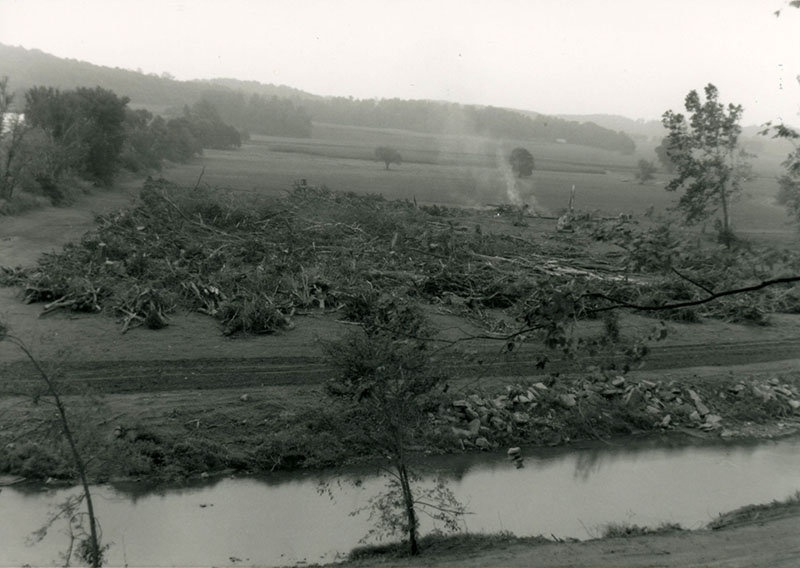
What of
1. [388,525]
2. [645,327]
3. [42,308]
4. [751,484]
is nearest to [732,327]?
[645,327]

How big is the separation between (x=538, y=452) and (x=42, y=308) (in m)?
13.0

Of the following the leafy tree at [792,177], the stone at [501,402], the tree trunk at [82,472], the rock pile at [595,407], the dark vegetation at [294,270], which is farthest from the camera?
the dark vegetation at [294,270]

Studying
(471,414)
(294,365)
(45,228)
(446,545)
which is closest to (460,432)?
(471,414)

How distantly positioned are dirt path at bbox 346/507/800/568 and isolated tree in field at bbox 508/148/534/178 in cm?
5887

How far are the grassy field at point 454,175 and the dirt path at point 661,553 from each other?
30.0 metres

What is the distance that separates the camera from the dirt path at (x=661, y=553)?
8.93 m

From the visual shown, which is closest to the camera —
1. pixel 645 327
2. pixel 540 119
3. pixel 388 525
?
pixel 388 525

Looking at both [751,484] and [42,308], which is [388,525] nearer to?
[751,484]

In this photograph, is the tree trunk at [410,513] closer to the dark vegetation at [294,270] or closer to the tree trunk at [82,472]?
the tree trunk at [82,472]

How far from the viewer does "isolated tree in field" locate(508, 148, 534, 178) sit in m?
67.7

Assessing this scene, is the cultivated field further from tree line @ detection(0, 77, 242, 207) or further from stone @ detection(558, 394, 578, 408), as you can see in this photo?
tree line @ detection(0, 77, 242, 207)

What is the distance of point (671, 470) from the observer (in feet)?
49.2

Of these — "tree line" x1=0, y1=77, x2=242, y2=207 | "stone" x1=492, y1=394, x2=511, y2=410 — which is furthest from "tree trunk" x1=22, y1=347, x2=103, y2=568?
"tree line" x1=0, y1=77, x2=242, y2=207

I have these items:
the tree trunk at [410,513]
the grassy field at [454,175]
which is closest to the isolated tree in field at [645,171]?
the grassy field at [454,175]
